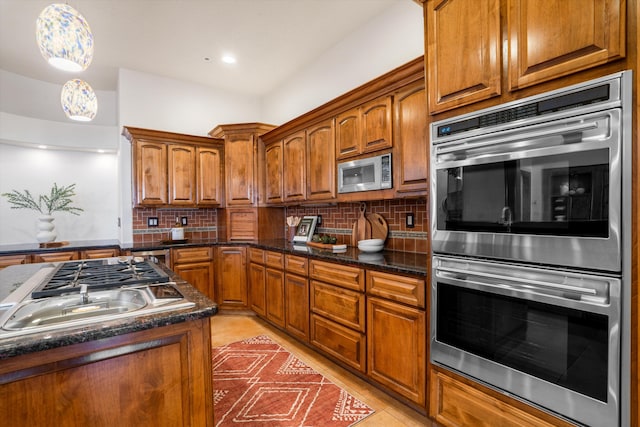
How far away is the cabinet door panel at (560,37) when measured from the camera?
46.6 inches

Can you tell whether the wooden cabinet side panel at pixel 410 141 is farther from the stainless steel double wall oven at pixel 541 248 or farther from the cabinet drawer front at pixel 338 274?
the cabinet drawer front at pixel 338 274

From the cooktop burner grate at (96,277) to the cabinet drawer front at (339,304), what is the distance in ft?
4.27

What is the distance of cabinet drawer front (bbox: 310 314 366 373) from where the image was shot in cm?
239

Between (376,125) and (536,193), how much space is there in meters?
1.49

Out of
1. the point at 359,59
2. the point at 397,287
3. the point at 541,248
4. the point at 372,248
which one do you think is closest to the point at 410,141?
the point at 372,248

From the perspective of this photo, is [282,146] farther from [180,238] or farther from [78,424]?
[78,424]

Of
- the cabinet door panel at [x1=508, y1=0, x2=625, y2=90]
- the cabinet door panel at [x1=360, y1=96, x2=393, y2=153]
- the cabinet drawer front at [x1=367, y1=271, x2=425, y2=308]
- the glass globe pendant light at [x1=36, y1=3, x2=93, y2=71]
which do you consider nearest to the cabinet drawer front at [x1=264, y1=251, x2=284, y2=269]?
the cabinet drawer front at [x1=367, y1=271, x2=425, y2=308]

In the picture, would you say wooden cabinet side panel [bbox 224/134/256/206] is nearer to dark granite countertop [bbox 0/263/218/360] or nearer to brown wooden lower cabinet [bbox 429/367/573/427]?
dark granite countertop [bbox 0/263/218/360]

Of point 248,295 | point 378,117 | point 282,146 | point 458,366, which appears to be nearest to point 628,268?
point 458,366

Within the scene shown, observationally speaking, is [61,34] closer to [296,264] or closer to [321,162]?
[321,162]

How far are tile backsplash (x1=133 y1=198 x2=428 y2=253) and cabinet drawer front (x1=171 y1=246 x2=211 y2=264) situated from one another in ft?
1.97

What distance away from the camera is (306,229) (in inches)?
153

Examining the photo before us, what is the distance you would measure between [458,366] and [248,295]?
2872 mm

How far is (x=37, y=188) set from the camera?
4684 mm
